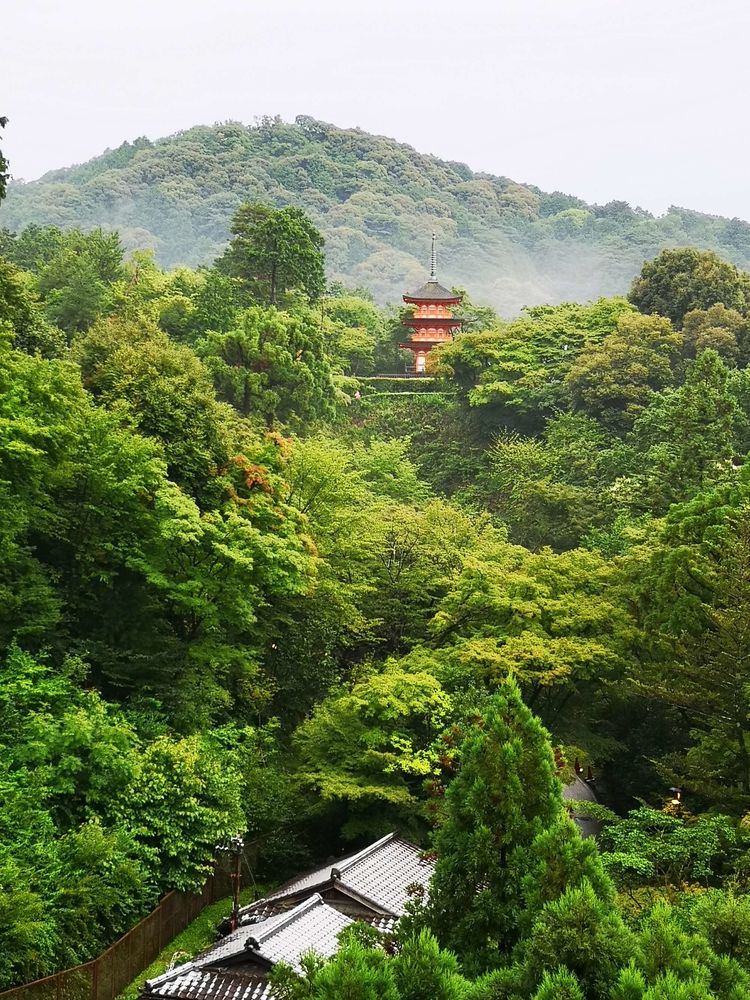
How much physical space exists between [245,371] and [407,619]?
833 cm

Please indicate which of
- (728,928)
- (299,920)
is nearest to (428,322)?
(299,920)

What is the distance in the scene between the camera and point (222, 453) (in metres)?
17.5

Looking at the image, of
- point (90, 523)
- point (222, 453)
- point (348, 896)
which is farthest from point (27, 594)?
point (348, 896)

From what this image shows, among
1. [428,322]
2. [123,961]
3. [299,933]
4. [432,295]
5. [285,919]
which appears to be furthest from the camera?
[432,295]

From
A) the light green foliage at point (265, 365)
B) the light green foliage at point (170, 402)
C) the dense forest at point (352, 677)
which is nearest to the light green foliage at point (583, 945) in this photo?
the dense forest at point (352, 677)

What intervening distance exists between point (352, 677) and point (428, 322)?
2810 cm

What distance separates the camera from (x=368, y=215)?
104 m

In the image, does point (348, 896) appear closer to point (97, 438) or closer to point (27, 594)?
point (27, 594)

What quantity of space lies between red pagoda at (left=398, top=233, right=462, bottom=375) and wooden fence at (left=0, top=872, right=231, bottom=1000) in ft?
106

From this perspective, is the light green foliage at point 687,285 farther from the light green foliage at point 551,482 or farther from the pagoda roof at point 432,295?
the pagoda roof at point 432,295

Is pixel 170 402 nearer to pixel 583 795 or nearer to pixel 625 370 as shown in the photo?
pixel 583 795

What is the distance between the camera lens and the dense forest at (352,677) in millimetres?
7363

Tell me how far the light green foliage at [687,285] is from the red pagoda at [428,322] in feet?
33.7

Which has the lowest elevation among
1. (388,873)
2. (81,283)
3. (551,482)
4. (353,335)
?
(388,873)
